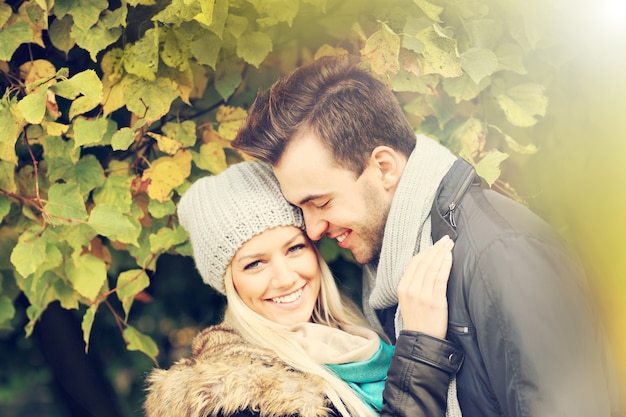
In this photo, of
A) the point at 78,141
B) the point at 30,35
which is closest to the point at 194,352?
the point at 78,141

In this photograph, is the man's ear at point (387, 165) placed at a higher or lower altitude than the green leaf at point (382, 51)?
lower

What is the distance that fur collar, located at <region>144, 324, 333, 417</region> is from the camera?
7.02 feet

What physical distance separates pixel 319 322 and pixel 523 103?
112cm

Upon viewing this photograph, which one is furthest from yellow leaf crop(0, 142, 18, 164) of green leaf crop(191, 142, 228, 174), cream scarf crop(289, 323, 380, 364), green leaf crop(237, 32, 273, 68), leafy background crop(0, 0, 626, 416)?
cream scarf crop(289, 323, 380, 364)

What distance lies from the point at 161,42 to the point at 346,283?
1.22 meters

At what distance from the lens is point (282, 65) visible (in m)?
2.75

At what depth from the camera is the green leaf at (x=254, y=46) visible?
8.14 ft

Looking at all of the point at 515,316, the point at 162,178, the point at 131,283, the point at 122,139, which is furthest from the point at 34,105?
the point at 515,316

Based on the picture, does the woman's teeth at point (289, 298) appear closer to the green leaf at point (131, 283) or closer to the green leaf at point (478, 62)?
the green leaf at point (131, 283)

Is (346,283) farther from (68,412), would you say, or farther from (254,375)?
(68,412)

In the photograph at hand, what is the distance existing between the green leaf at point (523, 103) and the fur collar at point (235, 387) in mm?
1210

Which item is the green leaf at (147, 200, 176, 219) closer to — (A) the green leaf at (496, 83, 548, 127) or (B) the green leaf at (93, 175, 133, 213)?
(B) the green leaf at (93, 175, 133, 213)

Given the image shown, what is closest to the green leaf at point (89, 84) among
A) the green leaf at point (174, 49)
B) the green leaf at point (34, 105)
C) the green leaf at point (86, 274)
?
the green leaf at point (34, 105)

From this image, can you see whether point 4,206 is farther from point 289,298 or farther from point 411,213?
point 411,213
